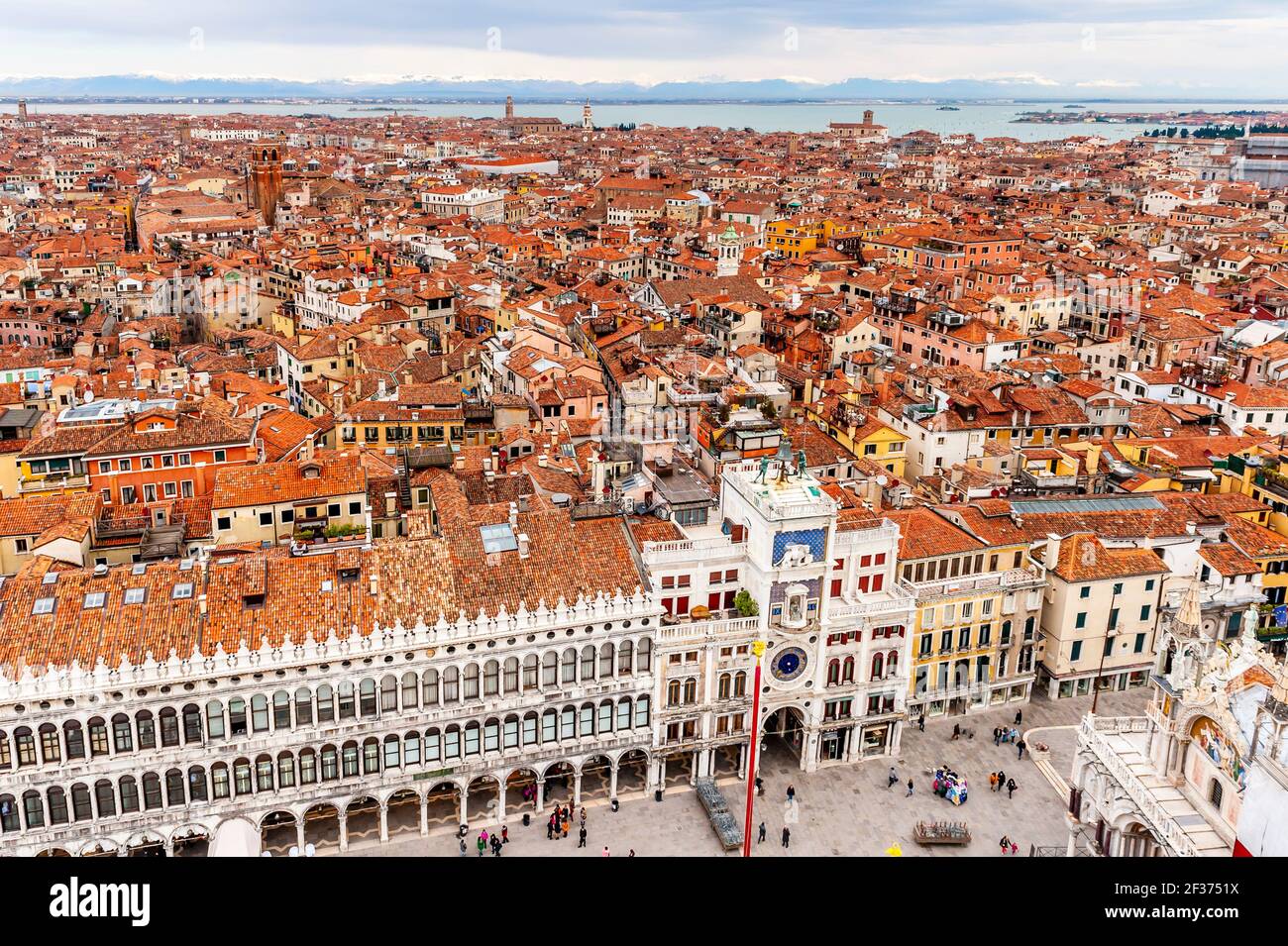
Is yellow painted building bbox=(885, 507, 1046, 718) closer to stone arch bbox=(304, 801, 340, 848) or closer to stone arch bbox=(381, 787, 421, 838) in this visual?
stone arch bbox=(381, 787, 421, 838)

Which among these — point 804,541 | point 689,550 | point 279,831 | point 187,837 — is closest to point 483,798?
point 279,831

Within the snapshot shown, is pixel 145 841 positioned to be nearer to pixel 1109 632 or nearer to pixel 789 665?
pixel 789 665

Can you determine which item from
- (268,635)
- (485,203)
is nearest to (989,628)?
(268,635)

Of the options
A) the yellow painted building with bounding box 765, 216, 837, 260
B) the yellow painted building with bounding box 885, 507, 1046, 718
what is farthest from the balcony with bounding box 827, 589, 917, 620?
the yellow painted building with bounding box 765, 216, 837, 260

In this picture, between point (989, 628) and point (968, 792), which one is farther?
point (989, 628)

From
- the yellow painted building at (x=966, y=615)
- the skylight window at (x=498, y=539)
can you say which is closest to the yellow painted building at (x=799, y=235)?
the yellow painted building at (x=966, y=615)
